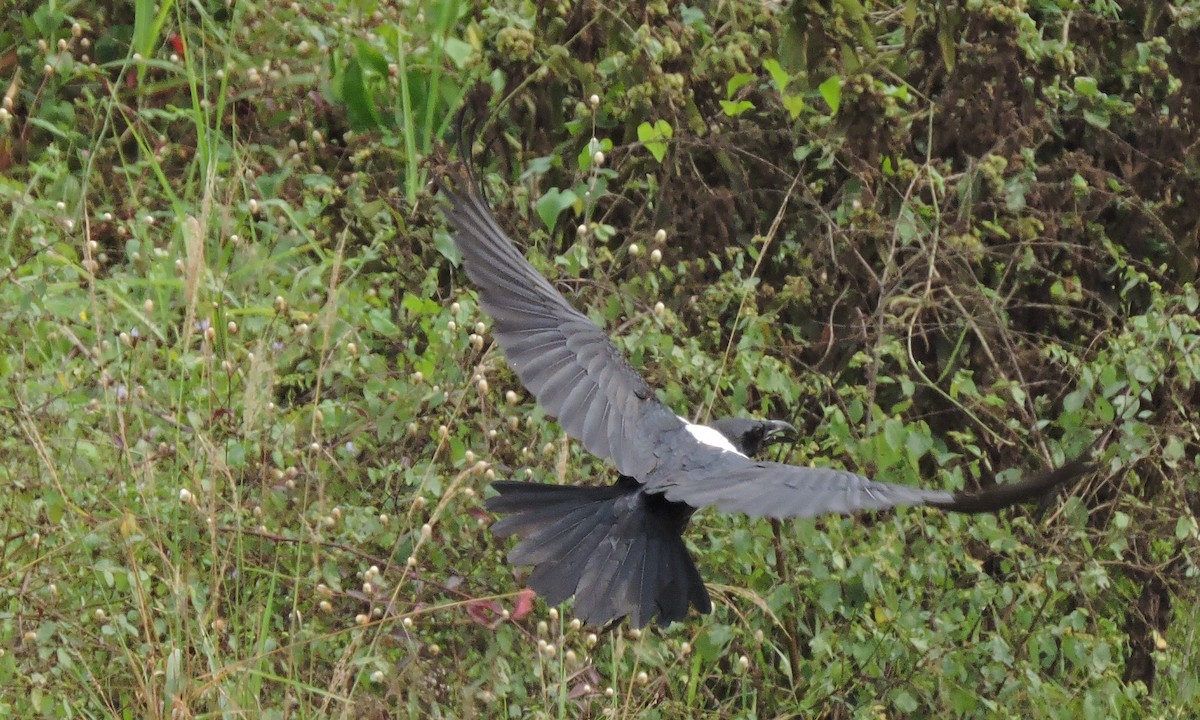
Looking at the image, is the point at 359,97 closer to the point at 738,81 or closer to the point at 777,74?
the point at 738,81

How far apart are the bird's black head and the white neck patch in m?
0.04

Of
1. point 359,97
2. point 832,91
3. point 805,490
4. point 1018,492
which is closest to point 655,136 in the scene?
point 832,91

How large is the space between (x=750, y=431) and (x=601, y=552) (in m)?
0.61

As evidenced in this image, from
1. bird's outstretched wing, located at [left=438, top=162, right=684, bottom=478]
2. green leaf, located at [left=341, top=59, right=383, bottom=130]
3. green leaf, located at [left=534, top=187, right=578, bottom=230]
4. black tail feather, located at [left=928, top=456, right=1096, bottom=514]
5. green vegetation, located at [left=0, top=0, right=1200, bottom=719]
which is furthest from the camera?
green leaf, located at [left=341, top=59, right=383, bottom=130]

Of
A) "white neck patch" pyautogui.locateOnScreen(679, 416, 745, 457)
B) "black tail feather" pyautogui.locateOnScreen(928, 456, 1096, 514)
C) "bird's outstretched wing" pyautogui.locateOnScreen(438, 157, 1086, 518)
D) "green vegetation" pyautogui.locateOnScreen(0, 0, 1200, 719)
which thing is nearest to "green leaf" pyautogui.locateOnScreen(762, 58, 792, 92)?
"green vegetation" pyautogui.locateOnScreen(0, 0, 1200, 719)

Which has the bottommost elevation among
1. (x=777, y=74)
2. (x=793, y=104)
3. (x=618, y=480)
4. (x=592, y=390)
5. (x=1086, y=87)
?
(x=618, y=480)

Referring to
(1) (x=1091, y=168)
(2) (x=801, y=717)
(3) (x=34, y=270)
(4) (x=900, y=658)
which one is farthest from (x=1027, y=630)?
(3) (x=34, y=270)

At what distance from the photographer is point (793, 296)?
471cm

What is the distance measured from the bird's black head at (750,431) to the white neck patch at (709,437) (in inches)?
1.5

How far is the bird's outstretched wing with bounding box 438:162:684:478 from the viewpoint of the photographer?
3857mm

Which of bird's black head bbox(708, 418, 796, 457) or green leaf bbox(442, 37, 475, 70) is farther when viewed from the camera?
green leaf bbox(442, 37, 475, 70)

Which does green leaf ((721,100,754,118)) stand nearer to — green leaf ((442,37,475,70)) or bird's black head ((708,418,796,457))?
green leaf ((442,37,475,70))

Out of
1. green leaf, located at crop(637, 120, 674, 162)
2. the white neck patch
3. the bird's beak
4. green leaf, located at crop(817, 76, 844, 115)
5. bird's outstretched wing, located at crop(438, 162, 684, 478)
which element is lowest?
the bird's beak

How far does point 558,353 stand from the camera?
402 cm
